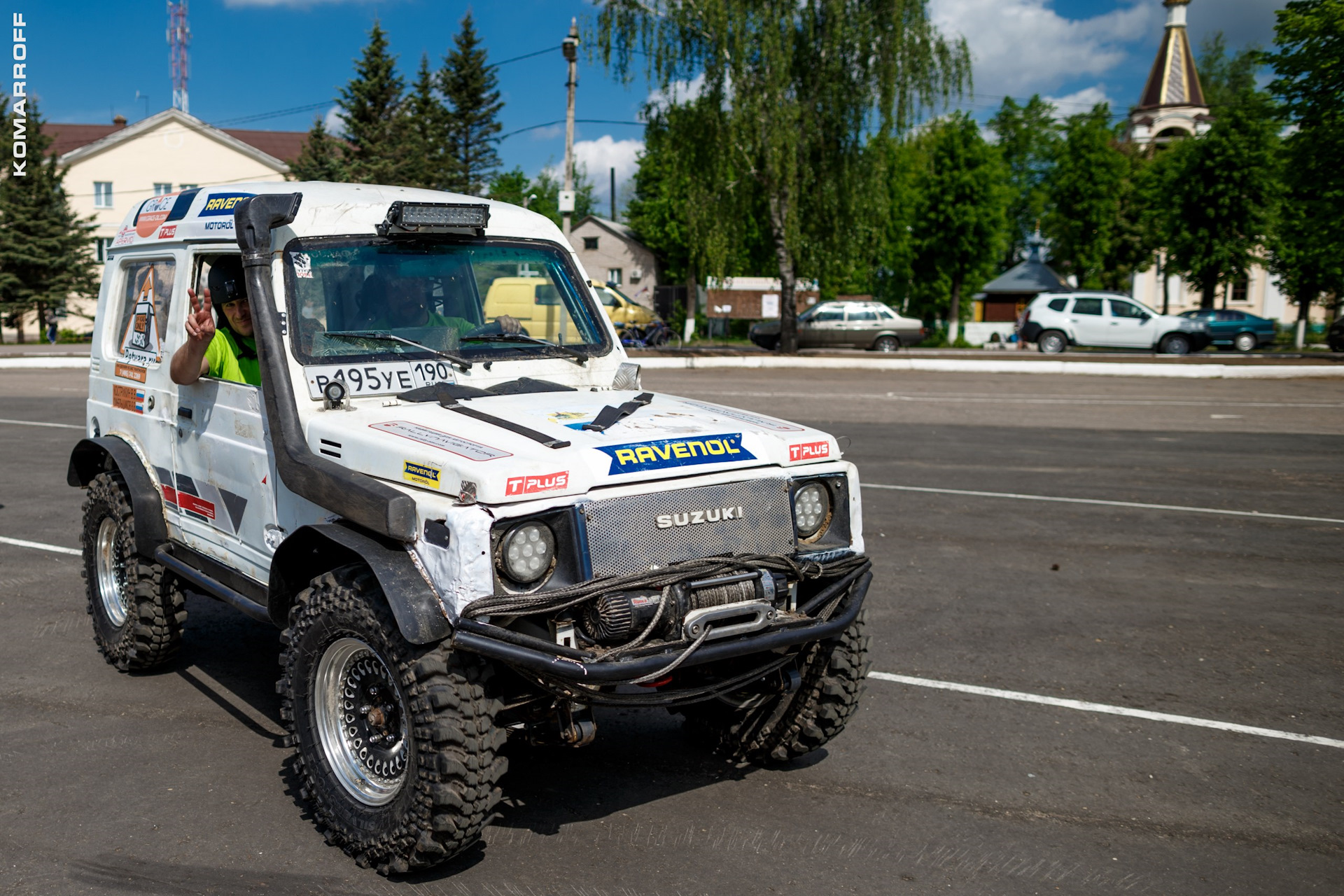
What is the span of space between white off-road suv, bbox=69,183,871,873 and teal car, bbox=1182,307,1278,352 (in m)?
37.9

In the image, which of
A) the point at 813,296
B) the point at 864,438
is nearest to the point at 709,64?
the point at 864,438

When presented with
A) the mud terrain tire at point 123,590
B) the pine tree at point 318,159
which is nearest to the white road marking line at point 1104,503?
the mud terrain tire at point 123,590

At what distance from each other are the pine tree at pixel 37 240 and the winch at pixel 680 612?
48.7 meters

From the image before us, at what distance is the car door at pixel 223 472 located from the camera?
4477mm

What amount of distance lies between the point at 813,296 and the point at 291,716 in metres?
54.0

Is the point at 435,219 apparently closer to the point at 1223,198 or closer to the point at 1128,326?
the point at 1128,326

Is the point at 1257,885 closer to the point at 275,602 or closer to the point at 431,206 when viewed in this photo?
the point at 275,602

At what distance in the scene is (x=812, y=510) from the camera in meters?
4.13

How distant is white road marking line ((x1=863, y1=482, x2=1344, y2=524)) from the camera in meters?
10.3

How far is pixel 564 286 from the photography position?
5.34 m

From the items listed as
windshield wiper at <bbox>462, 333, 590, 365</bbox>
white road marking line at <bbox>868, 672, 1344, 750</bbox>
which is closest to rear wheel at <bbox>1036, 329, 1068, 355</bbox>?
white road marking line at <bbox>868, 672, 1344, 750</bbox>

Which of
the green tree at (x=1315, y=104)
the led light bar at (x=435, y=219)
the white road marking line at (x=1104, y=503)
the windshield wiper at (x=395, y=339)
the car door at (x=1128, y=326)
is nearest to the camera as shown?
the windshield wiper at (x=395, y=339)

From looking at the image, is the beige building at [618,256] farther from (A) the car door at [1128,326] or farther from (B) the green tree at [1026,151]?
(A) the car door at [1128,326]

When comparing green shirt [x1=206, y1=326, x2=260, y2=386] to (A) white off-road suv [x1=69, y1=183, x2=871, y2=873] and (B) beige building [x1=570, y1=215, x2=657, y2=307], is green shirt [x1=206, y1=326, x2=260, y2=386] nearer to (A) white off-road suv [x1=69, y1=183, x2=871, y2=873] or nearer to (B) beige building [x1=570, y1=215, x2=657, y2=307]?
(A) white off-road suv [x1=69, y1=183, x2=871, y2=873]
